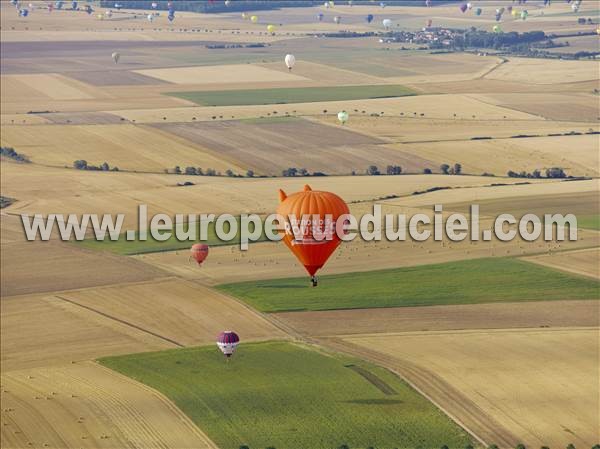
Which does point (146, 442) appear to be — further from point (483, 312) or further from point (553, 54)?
point (553, 54)

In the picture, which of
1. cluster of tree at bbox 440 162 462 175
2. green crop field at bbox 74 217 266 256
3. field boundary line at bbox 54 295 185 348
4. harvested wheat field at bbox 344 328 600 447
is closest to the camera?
harvested wheat field at bbox 344 328 600 447

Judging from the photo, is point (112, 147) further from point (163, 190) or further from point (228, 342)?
point (228, 342)

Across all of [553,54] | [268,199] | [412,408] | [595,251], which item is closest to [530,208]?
[595,251]

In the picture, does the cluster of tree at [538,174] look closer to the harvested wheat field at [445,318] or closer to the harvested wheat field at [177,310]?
the harvested wheat field at [445,318]

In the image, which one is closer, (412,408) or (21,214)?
Result: (412,408)

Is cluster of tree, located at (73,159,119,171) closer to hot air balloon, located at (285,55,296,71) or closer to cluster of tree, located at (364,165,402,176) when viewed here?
cluster of tree, located at (364,165,402,176)

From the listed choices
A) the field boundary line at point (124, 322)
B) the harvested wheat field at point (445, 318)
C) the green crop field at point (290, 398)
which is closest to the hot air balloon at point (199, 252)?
the field boundary line at point (124, 322)

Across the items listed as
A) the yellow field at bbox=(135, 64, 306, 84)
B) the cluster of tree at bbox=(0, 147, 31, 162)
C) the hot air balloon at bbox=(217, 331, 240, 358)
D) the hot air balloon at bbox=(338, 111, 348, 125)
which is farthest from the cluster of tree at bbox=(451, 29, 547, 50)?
the hot air balloon at bbox=(217, 331, 240, 358)
